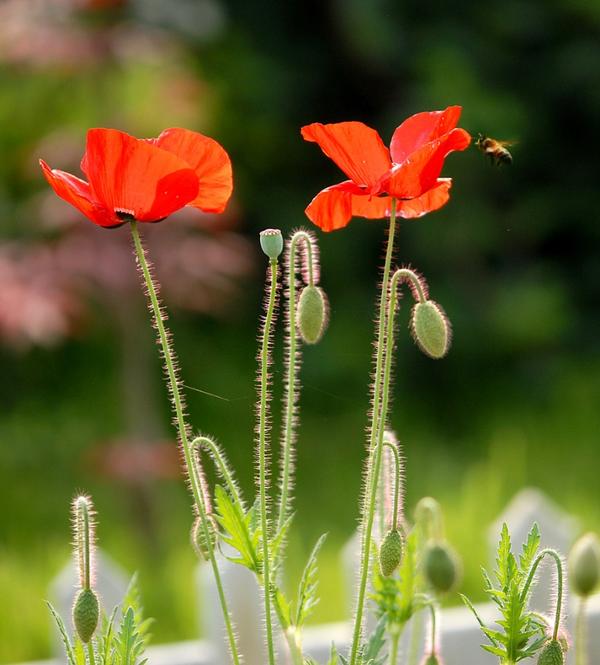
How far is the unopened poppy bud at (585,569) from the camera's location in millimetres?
1023

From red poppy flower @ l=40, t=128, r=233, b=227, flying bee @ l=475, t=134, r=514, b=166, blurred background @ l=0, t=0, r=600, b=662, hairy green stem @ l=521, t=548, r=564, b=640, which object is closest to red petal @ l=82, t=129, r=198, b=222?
red poppy flower @ l=40, t=128, r=233, b=227

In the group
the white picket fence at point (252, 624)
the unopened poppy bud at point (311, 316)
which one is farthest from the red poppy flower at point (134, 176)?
the white picket fence at point (252, 624)

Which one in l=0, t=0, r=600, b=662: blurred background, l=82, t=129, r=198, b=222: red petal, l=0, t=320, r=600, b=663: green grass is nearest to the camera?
l=82, t=129, r=198, b=222: red petal

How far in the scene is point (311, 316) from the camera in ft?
2.95

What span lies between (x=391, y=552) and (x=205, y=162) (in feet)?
1.07

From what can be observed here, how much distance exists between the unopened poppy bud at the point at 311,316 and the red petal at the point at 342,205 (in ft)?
→ 0.18

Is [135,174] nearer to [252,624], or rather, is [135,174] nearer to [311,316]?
[311,316]

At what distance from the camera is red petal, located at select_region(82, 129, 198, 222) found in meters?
0.81

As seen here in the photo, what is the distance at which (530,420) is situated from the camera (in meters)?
4.11

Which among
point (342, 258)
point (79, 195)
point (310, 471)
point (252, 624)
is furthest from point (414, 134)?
point (342, 258)

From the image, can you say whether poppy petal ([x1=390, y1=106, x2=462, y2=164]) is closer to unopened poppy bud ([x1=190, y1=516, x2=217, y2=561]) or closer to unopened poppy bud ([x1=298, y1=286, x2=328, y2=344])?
unopened poppy bud ([x1=298, y1=286, x2=328, y2=344])

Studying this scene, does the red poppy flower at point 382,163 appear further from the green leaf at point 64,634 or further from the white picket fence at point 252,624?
the white picket fence at point 252,624

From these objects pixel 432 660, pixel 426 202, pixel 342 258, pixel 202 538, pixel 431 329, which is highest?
pixel 342 258

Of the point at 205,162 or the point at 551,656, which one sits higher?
the point at 205,162
